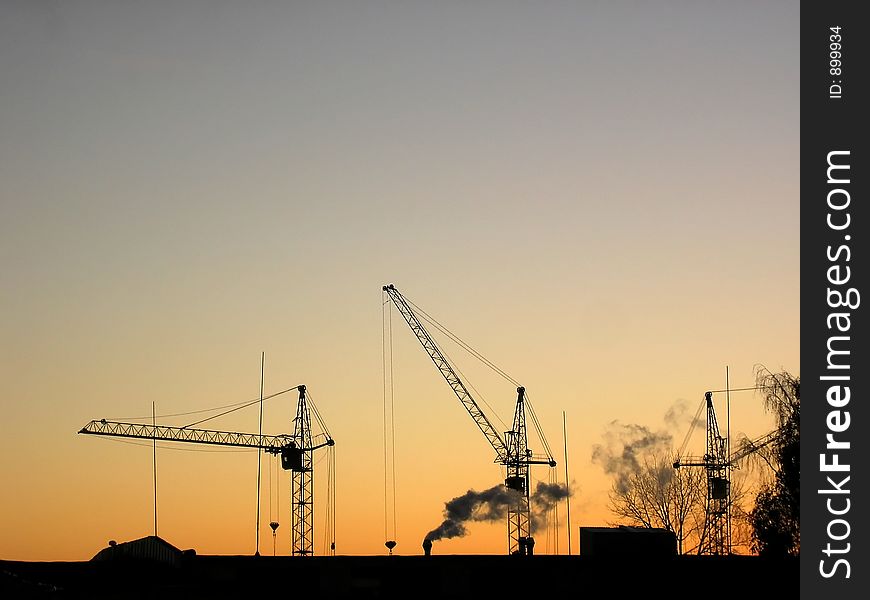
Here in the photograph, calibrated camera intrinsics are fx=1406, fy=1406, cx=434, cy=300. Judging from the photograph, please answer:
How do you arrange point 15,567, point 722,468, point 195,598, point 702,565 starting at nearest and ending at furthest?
point 195,598
point 15,567
point 702,565
point 722,468

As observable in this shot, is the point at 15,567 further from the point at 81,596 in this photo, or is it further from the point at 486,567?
the point at 486,567

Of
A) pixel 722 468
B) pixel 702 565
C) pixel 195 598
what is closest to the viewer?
pixel 195 598

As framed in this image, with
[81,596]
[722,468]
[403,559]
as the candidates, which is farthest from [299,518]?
[81,596]

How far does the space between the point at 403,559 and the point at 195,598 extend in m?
14.3

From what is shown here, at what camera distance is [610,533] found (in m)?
74.6

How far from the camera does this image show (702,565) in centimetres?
7500

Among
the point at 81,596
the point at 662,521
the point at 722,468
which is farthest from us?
the point at 722,468
